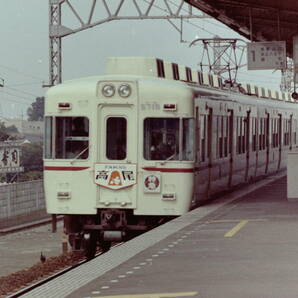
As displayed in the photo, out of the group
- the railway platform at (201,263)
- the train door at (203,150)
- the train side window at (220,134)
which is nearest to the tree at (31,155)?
the train side window at (220,134)

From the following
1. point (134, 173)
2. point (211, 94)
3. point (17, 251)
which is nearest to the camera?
point (134, 173)

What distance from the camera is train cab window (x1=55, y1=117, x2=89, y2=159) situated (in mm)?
17406

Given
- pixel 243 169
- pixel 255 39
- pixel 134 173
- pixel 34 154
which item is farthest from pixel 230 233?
pixel 34 154

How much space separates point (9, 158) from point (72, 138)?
34.7 m

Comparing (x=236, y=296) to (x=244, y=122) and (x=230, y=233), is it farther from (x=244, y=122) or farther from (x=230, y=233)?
(x=244, y=122)

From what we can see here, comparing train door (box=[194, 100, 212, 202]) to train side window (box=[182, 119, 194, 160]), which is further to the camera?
train door (box=[194, 100, 212, 202])

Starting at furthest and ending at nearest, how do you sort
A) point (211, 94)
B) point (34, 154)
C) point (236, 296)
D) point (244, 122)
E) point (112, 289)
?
point (34, 154) → point (244, 122) → point (211, 94) → point (112, 289) → point (236, 296)

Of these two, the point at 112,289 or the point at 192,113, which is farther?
the point at 192,113

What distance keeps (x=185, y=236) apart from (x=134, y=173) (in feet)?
11.1

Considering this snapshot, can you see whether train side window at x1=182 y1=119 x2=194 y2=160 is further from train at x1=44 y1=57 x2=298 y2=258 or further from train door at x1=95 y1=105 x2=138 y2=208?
train door at x1=95 y1=105 x2=138 y2=208

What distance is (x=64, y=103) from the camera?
1741 centimetres

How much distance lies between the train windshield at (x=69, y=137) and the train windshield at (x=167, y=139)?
3.55 feet

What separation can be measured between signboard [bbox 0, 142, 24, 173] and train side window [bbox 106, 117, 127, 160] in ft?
112

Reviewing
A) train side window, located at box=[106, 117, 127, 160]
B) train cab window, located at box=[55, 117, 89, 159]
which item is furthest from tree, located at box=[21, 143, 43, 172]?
train side window, located at box=[106, 117, 127, 160]
